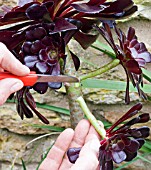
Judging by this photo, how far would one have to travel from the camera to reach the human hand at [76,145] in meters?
0.49

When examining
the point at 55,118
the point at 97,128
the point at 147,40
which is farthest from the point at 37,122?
the point at 97,128

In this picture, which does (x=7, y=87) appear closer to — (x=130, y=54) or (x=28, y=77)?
(x=28, y=77)

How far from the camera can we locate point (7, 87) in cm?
42

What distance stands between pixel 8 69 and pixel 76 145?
0.21m

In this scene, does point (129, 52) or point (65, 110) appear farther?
point (65, 110)

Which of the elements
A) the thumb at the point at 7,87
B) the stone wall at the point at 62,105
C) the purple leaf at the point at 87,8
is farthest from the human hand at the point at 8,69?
the stone wall at the point at 62,105

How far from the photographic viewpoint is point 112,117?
1.00 m

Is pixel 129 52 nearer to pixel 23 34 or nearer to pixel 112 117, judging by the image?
pixel 23 34

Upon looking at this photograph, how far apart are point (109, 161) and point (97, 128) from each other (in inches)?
2.3

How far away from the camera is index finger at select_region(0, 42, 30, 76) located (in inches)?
16.6

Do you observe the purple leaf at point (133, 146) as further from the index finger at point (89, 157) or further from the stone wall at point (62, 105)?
the stone wall at point (62, 105)

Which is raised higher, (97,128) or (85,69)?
(97,128)

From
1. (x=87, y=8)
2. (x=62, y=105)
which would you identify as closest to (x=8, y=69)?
(x=87, y=8)

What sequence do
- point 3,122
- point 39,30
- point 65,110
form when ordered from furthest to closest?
1. point 3,122
2. point 65,110
3. point 39,30
